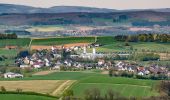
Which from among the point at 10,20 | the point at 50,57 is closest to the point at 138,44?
the point at 50,57

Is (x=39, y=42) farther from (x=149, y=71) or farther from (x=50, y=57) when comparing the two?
(x=149, y=71)

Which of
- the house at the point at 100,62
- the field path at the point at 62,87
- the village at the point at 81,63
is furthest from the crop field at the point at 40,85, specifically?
the house at the point at 100,62

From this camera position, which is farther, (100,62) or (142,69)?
(100,62)

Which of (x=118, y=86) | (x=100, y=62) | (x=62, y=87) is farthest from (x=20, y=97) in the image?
(x=100, y=62)

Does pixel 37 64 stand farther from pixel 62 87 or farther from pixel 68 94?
pixel 68 94

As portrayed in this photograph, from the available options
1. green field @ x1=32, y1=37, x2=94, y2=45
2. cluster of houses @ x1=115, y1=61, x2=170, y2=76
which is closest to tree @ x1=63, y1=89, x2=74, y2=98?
cluster of houses @ x1=115, y1=61, x2=170, y2=76

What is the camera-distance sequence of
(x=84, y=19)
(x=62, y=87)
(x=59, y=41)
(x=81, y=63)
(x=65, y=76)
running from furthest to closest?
1. (x=84, y=19)
2. (x=59, y=41)
3. (x=81, y=63)
4. (x=65, y=76)
5. (x=62, y=87)

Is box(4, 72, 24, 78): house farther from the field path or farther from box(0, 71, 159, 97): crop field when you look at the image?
the field path

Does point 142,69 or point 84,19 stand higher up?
point 142,69
